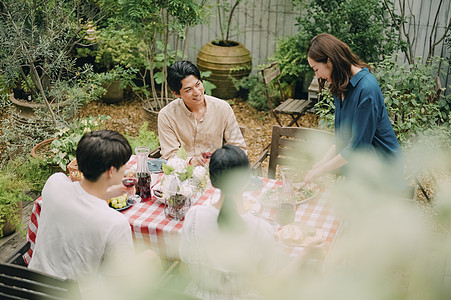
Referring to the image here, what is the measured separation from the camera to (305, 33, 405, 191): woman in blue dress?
256 cm

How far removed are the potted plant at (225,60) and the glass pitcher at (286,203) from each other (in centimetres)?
469

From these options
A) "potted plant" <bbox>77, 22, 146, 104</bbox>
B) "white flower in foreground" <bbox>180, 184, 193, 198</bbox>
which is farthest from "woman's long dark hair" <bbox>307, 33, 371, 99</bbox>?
"potted plant" <bbox>77, 22, 146, 104</bbox>

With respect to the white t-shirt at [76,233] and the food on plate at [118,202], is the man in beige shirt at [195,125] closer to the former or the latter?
the food on plate at [118,202]

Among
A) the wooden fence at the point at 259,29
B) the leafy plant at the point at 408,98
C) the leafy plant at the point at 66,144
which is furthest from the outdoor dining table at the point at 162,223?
the wooden fence at the point at 259,29

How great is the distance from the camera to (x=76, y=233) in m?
1.86

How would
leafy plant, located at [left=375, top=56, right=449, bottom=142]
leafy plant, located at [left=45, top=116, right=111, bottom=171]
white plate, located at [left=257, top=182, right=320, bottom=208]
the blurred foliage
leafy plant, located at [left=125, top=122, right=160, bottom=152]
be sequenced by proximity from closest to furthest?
white plate, located at [left=257, top=182, right=320, bottom=208] < leafy plant, located at [left=45, top=116, right=111, bottom=171] < leafy plant, located at [left=375, top=56, right=449, bottom=142] < leafy plant, located at [left=125, top=122, right=160, bottom=152] < the blurred foliage

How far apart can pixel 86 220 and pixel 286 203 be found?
37.5 inches

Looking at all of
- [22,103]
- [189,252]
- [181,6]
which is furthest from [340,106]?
[22,103]

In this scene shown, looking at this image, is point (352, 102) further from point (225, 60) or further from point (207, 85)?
point (225, 60)

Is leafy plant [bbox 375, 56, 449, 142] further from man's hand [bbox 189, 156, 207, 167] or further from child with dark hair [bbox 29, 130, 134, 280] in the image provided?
child with dark hair [bbox 29, 130, 134, 280]

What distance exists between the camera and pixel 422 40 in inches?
242

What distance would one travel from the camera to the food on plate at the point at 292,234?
206cm

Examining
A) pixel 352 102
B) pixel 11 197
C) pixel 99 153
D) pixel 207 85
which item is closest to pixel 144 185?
pixel 99 153

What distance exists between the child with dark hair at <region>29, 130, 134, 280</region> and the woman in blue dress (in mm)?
1092
